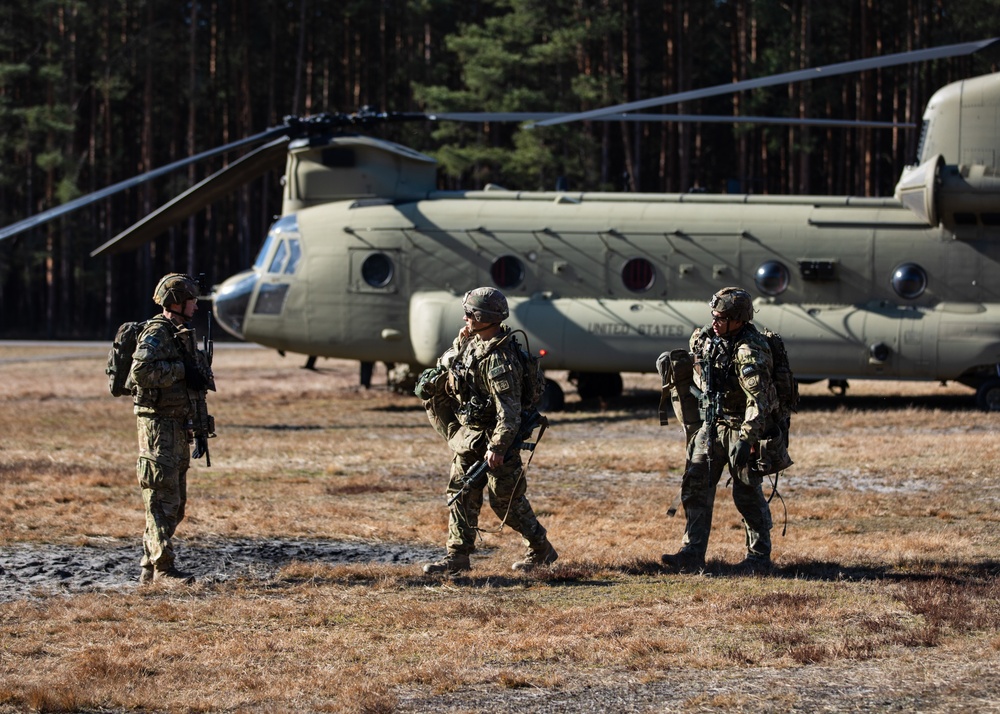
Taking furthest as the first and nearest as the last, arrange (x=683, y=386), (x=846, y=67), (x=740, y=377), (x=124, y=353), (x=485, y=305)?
(x=846, y=67) < (x=683, y=386) < (x=124, y=353) < (x=740, y=377) < (x=485, y=305)

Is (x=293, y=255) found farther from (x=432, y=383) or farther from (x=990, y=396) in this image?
(x=432, y=383)

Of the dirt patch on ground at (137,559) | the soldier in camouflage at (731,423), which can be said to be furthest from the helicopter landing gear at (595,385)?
the soldier in camouflage at (731,423)

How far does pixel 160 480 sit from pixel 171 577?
606 millimetres

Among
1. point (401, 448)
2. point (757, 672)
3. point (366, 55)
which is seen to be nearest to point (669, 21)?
point (366, 55)

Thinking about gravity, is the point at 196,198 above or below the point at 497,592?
above

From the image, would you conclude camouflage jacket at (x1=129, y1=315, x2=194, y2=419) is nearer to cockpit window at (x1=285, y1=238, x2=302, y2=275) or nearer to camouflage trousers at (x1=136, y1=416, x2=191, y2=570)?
camouflage trousers at (x1=136, y1=416, x2=191, y2=570)

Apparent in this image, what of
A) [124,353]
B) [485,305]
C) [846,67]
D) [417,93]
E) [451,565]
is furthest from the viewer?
[417,93]

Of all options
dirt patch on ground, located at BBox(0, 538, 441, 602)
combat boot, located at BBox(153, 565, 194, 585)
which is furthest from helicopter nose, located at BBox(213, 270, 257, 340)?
combat boot, located at BBox(153, 565, 194, 585)

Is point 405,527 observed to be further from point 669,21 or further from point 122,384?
point 669,21

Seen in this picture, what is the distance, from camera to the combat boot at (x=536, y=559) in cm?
799

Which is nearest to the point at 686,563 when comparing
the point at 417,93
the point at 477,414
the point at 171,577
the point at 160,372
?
the point at 477,414

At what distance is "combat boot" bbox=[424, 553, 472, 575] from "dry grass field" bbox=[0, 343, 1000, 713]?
0.10m

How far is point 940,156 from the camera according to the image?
16375mm

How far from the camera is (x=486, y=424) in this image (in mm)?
7824
